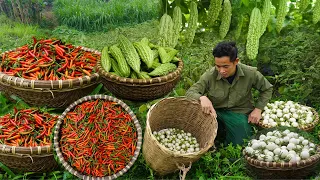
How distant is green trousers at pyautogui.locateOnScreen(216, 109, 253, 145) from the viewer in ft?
13.9

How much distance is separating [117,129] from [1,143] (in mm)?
999

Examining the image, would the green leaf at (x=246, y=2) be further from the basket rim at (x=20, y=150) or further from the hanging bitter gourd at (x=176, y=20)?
the basket rim at (x=20, y=150)

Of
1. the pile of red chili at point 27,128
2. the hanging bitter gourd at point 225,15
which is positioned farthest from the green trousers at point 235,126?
the pile of red chili at point 27,128

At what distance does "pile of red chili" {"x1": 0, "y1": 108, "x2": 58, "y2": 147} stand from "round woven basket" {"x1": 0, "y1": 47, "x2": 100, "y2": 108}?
0.45 feet

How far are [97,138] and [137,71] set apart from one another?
691 millimetres

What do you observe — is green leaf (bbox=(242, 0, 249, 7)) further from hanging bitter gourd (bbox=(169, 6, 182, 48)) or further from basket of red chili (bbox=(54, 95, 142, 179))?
basket of red chili (bbox=(54, 95, 142, 179))

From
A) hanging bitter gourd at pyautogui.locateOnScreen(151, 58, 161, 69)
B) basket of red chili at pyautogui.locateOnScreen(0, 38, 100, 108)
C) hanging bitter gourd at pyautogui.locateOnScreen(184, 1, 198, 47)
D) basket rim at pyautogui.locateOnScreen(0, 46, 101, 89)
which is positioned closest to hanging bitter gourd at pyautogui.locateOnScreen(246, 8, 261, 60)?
hanging bitter gourd at pyautogui.locateOnScreen(184, 1, 198, 47)

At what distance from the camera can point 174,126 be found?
437 centimetres

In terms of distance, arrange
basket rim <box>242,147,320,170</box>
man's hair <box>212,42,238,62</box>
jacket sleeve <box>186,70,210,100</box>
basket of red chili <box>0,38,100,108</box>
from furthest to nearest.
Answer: jacket sleeve <box>186,70,210,100</box> → basket of red chili <box>0,38,100,108</box> → man's hair <box>212,42,238,62</box> → basket rim <box>242,147,320,170</box>

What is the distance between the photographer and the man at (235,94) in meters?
4.18

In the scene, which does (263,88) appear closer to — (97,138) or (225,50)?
(225,50)

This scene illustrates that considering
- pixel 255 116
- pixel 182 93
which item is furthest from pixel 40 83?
pixel 255 116

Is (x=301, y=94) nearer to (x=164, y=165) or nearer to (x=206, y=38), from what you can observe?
(x=206, y=38)

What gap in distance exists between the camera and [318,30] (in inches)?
213
